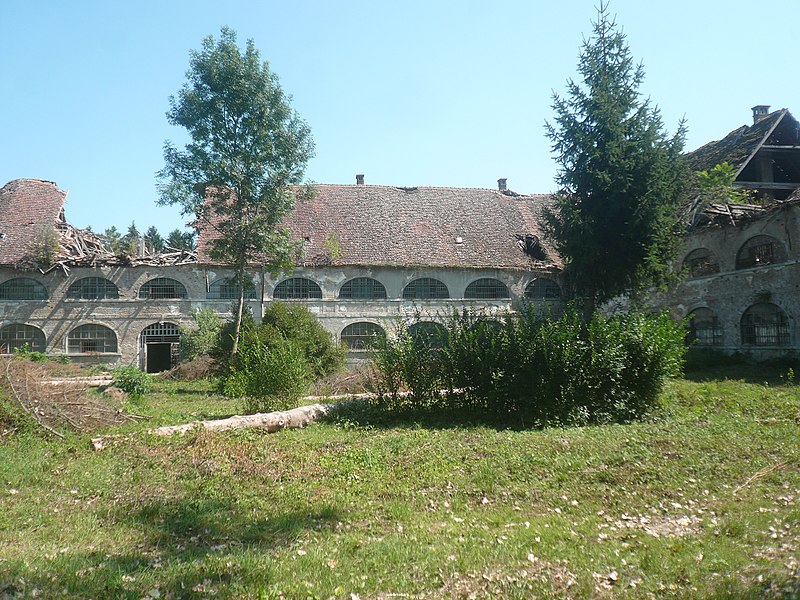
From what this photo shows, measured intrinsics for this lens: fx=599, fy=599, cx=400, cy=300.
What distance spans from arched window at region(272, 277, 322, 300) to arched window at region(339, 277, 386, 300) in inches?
47.1

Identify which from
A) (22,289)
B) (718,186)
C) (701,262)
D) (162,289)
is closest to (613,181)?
(718,186)

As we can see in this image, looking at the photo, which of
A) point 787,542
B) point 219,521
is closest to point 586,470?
point 787,542

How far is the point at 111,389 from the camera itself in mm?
16312

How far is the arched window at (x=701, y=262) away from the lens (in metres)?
24.5

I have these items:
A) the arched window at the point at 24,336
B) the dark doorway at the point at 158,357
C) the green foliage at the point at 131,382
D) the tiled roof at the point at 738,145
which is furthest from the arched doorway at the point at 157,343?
the tiled roof at the point at 738,145

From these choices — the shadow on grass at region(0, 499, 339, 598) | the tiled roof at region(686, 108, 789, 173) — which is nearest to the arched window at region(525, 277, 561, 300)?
the tiled roof at region(686, 108, 789, 173)

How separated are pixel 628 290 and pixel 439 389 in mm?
10271

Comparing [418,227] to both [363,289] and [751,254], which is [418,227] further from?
[751,254]

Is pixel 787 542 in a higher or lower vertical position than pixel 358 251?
lower

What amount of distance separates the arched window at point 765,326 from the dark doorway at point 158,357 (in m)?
24.4

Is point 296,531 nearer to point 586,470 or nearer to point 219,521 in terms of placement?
point 219,521

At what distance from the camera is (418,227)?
99.0ft

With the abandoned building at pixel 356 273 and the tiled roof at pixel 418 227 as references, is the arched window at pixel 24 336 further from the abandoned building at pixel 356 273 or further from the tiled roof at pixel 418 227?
the tiled roof at pixel 418 227

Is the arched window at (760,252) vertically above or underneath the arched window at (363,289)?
above
